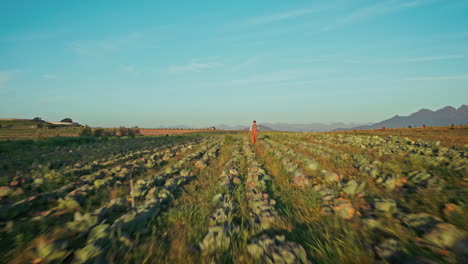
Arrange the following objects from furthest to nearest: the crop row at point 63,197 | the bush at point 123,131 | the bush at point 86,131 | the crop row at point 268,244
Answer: the bush at point 123,131 < the bush at point 86,131 < the crop row at point 63,197 < the crop row at point 268,244

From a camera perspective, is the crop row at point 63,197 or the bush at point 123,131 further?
the bush at point 123,131

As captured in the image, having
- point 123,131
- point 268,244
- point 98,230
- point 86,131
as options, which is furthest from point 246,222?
point 123,131

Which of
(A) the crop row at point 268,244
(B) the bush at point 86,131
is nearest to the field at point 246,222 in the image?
(A) the crop row at point 268,244

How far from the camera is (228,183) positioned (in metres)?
6.07

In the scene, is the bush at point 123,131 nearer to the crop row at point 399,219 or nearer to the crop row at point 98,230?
the crop row at point 98,230

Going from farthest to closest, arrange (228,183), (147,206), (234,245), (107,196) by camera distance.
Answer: (228,183) < (107,196) < (147,206) < (234,245)

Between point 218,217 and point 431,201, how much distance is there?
459 centimetres

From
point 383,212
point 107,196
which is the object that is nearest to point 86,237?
point 107,196

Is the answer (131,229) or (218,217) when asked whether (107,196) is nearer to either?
(131,229)

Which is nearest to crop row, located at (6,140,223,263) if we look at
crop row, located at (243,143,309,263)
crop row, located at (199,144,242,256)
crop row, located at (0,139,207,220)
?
crop row, located at (0,139,207,220)

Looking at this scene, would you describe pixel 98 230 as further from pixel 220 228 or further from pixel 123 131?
pixel 123 131

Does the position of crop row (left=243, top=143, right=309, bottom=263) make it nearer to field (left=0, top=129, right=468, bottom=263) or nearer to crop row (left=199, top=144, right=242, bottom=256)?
field (left=0, top=129, right=468, bottom=263)

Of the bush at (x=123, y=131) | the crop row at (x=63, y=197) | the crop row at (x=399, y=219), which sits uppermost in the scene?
the bush at (x=123, y=131)

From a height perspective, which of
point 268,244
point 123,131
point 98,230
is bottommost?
point 98,230
